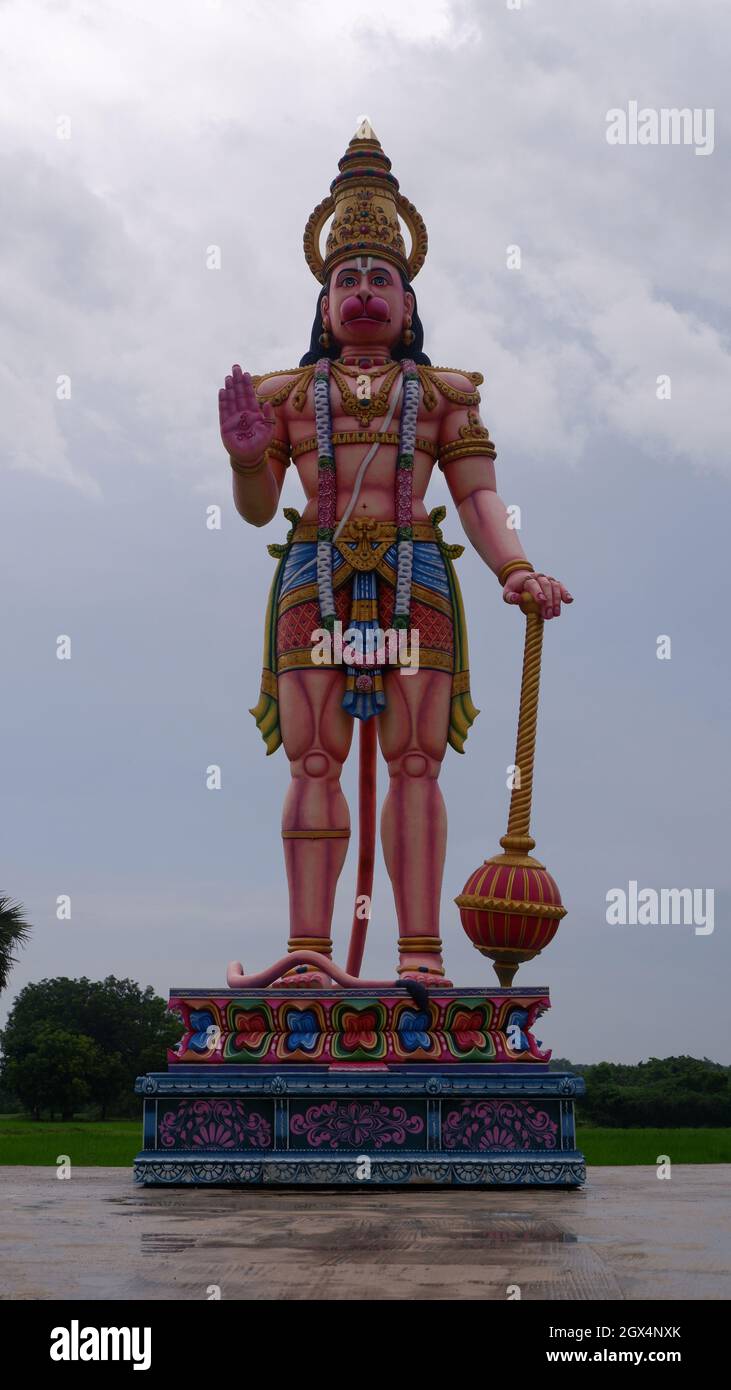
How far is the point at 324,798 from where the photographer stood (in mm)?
7758

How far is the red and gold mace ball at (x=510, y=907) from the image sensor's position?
23.3 ft

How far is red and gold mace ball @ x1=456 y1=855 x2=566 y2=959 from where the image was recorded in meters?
7.10

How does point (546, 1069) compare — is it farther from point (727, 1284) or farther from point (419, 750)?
point (727, 1284)

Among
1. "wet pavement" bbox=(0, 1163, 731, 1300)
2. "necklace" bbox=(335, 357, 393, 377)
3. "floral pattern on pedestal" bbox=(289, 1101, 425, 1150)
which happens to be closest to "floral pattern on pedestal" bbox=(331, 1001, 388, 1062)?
"floral pattern on pedestal" bbox=(289, 1101, 425, 1150)

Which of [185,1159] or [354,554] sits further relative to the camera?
[354,554]

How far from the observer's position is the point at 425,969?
290 inches

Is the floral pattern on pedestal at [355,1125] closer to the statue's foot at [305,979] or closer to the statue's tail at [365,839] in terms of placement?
the statue's foot at [305,979]

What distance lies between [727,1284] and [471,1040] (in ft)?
11.9

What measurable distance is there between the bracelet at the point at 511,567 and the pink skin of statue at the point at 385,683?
1.4 inches

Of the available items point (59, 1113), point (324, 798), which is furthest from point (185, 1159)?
point (59, 1113)

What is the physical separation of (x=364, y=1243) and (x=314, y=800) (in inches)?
153

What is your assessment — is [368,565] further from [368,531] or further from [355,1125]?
[355,1125]

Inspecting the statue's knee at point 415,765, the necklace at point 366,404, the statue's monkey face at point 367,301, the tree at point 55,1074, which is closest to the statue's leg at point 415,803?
the statue's knee at point 415,765

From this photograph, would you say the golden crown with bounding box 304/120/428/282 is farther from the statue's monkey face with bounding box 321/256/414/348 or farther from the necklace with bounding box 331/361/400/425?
the necklace with bounding box 331/361/400/425
